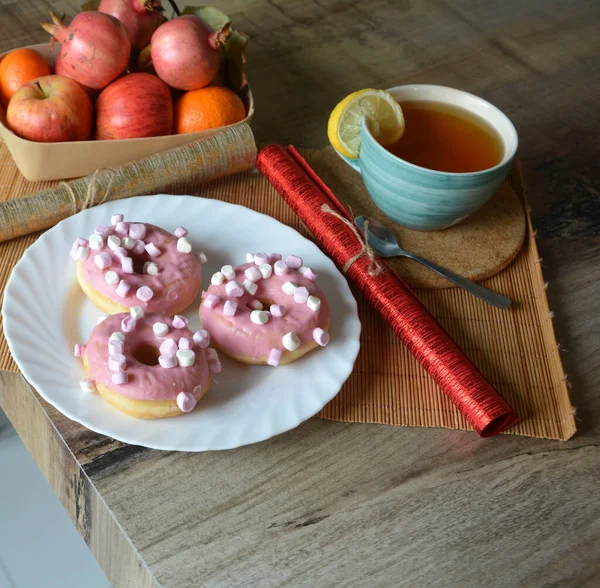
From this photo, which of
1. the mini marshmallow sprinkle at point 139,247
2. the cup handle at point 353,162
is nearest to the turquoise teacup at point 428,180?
the cup handle at point 353,162

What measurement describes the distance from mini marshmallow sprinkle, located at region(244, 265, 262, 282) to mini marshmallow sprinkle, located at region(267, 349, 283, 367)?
0.09m

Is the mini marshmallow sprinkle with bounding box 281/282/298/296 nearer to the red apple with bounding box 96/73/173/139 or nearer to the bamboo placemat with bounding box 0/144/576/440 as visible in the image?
the bamboo placemat with bounding box 0/144/576/440

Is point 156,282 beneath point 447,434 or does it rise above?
above

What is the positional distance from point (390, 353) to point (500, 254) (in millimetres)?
234

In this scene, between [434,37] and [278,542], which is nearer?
[278,542]

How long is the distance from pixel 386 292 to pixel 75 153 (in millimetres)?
450

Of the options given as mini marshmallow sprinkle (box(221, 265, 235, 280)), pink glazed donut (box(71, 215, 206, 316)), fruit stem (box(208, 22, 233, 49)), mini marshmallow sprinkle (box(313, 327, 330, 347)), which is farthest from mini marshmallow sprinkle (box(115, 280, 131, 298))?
fruit stem (box(208, 22, 233, 49))

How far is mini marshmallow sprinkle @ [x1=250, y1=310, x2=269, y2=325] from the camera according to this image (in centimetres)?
73

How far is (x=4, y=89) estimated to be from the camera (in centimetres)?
96

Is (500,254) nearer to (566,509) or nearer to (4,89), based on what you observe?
(566,509)

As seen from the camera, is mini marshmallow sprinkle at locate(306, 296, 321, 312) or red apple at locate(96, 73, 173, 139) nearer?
mini marshmallow sprinkle at locate(306, 296, 321, 312)

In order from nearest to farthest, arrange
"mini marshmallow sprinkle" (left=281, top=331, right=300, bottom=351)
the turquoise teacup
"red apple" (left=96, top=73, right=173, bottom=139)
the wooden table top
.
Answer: the wooden table top, "mini marshmallow sprinkle" (left=281, top=331, right=300, bottom=351), the turquoise teacup, "red apple" (left=96, top=73, right=173, bottom=139)

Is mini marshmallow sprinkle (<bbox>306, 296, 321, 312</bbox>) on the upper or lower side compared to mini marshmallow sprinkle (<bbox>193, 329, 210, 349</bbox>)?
lower

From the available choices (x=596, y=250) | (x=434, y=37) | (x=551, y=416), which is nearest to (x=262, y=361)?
(x=551, y=416)
